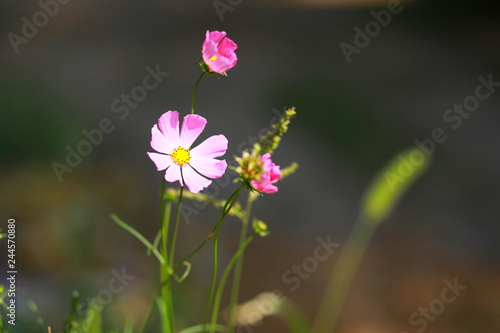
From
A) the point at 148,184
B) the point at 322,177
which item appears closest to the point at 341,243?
the point at 322,177

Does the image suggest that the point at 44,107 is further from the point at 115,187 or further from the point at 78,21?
the point at 78,21

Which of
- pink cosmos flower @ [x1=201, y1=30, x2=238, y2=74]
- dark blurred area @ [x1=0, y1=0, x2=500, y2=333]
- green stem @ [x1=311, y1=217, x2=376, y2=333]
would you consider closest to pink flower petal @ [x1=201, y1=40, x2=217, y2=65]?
pink cosmos flower @ [x1=201, y1=30, x2=238, y2=74]

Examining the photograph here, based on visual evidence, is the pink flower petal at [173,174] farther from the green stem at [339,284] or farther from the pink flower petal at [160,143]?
the green stem at [339,284]

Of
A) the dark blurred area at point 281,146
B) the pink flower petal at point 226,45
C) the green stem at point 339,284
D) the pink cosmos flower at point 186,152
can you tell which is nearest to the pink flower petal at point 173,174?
the pink cosmos flower at point 186,152

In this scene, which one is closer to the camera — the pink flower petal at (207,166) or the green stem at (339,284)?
the pink flower petal at (207,166)

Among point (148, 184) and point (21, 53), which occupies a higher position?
point (21, 53)
